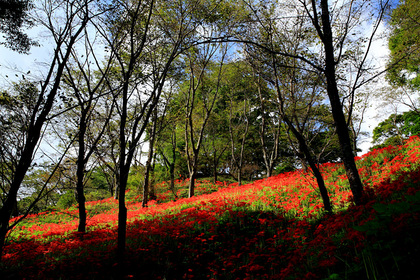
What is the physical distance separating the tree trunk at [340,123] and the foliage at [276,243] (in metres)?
0.45

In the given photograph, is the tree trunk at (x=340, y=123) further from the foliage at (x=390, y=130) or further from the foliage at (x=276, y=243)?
the foliage at (x=390, y=130)

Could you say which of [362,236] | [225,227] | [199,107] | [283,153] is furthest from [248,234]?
[283,153]

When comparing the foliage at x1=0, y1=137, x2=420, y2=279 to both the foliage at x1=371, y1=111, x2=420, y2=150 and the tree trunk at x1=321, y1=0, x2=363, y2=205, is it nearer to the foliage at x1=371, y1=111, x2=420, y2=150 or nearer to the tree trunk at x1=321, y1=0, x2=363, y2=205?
the tree trunk at x1=321, y1=0, x2=363, y2=205

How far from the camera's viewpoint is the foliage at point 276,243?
75.2 inches

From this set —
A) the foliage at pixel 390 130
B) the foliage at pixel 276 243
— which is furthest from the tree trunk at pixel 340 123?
the foliage at pixel 390 130

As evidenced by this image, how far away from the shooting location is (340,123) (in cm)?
420

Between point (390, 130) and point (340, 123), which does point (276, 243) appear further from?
point (390, 130)

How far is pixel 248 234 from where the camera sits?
5.55 m

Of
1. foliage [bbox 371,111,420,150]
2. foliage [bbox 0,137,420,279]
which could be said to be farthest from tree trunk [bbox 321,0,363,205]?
foliage [bbox 371,111,420,150]

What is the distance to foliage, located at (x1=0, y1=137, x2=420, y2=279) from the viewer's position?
1909 millimetres

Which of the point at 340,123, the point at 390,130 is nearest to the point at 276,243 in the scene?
the point at 340,123

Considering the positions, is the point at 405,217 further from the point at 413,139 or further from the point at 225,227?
the point at 413,139

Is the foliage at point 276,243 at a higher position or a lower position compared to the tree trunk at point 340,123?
lower

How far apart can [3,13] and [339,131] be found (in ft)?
24.5
